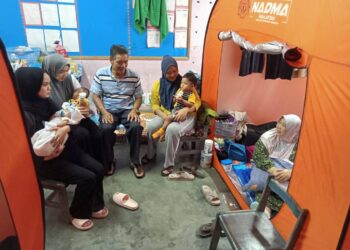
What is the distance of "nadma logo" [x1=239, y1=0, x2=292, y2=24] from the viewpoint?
1.56m

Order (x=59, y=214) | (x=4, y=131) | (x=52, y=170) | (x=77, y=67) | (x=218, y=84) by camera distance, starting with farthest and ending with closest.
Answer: (x=77, y=67)
(x=218, y=84)
(x=59, y=214)
(x=52, y=170)
(x=4, y=131)

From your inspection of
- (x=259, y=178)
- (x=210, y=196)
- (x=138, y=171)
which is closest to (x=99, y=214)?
(x=138, y=171)

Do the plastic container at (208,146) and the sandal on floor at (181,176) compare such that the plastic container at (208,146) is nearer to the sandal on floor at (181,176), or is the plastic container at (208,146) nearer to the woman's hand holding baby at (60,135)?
the sandal on floor at (181,176)

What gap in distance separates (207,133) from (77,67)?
194 centimetres

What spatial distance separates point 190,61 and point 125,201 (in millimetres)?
2507

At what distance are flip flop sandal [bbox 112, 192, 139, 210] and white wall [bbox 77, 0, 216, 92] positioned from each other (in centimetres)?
210

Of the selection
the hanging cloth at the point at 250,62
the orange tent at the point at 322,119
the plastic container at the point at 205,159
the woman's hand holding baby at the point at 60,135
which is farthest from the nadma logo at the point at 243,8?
the woman's hand holding baby at the point at 60,135

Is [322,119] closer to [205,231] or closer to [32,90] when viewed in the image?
[205,231]

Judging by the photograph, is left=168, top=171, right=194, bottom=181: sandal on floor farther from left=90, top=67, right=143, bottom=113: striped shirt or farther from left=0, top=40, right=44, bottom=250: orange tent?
left=0, top=40, right=44, bottom=250: orange tent

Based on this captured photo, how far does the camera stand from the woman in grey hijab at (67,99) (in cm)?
203

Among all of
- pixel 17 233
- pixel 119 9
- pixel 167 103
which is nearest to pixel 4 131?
pixel 17 233

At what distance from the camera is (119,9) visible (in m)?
3.50

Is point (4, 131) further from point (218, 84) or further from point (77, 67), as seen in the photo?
point (77, 67)

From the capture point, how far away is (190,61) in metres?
4.02
